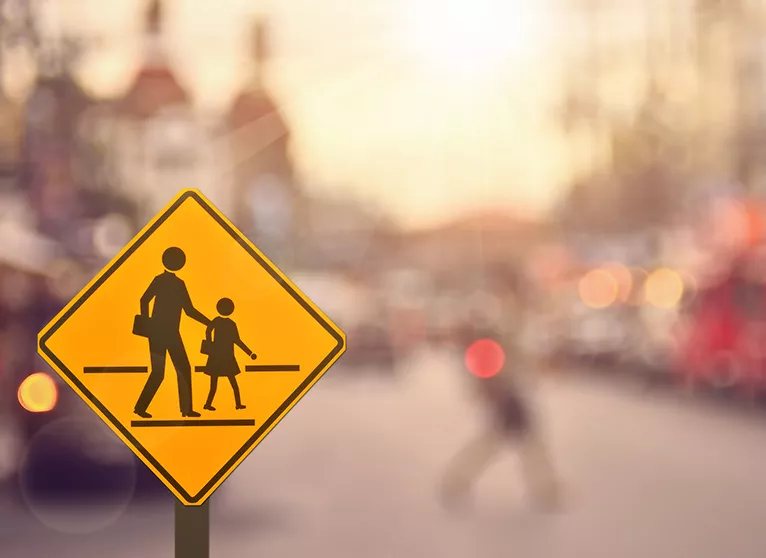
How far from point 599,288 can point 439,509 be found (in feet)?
103

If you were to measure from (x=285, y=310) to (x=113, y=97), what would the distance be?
3054 centimetres

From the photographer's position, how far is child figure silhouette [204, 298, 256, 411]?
367 centimetres

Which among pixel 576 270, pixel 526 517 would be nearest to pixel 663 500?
pixel 526 517

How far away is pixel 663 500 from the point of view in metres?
11.2

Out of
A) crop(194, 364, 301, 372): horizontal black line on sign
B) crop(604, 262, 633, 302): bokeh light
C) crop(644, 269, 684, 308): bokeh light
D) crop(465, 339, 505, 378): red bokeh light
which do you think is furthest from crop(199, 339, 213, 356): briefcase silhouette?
crop(604, 262, 633, 302): bokeh light

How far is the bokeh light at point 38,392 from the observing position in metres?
10.3

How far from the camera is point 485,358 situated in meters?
11.7

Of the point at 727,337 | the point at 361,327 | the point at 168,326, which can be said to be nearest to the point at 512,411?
the point at 168,326

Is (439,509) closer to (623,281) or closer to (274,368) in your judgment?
(274,368)

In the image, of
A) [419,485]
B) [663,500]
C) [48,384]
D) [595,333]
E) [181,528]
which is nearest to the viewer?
[181,528]

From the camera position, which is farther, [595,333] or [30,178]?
[595,333]

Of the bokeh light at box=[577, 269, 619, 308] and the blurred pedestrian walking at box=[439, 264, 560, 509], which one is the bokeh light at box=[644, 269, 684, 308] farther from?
the blurred pedestrian walking at box=[439, 264, 560, 509]

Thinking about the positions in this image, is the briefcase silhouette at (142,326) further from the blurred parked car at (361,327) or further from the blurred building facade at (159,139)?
the blurred parked car at (361,327)

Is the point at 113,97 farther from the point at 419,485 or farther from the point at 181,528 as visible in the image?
the point at 181,528
